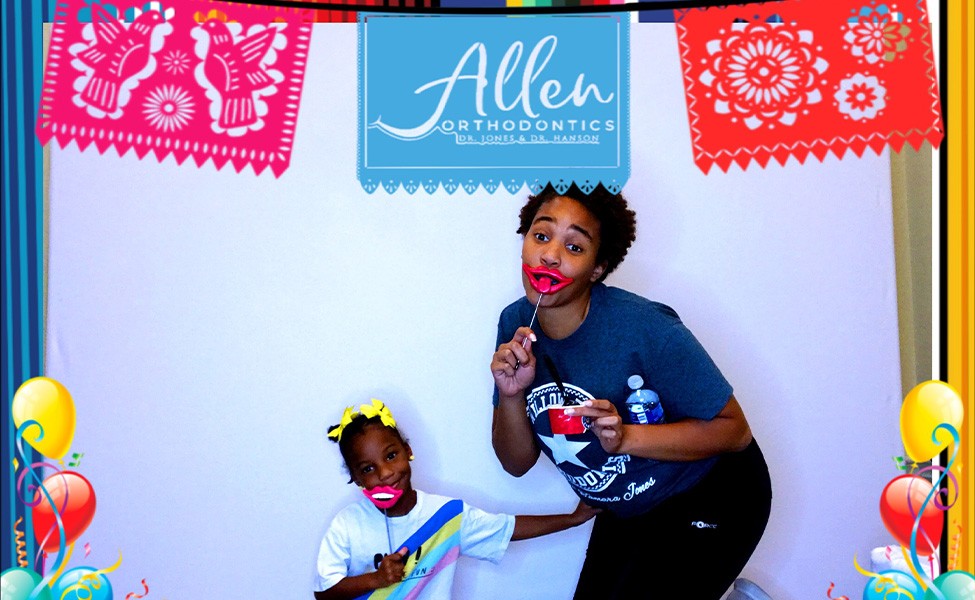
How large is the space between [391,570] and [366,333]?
0.57 m

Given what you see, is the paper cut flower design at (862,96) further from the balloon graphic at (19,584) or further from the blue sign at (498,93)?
the balloon graphic at (19,584)

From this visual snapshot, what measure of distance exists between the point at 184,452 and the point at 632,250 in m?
1.19

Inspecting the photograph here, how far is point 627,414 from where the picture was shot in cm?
212

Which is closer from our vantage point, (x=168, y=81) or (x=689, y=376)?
(x=689, y=376)

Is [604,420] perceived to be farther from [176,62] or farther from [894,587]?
[176,62]

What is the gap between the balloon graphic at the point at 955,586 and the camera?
1.85 metres

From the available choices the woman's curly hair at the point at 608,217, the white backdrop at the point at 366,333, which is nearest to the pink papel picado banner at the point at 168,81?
the white backdrop at the point at 366,333

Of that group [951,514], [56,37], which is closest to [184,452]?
[56,37]

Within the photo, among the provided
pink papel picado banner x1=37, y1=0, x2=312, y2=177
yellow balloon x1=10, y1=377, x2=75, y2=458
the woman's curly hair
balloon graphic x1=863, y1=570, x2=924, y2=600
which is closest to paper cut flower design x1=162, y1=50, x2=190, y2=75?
pink papel picado banner x1=37, y1=0, x2=312, y2=177

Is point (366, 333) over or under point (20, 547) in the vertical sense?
over

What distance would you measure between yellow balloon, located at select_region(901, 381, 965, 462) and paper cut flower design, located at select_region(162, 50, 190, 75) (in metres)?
1.70

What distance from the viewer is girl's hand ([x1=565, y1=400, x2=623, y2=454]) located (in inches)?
78.2

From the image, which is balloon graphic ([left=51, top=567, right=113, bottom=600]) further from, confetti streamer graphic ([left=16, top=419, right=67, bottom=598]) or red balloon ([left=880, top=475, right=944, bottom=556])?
red balloon ([left=880, top=475, right=944, bottom=556])

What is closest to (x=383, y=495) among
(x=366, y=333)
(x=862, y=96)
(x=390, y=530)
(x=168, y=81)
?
(x=390, y=530)
